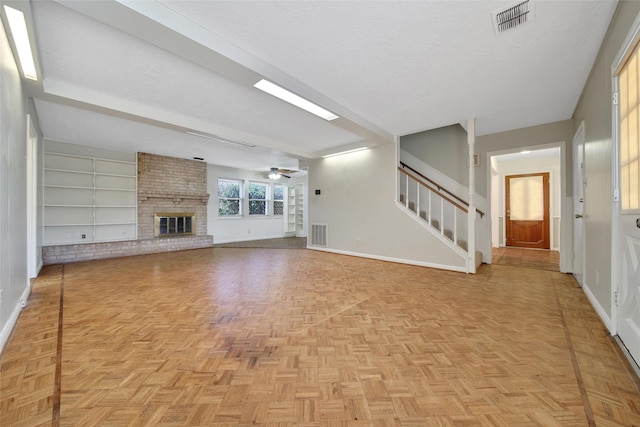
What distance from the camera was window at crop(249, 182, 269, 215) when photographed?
952 cm

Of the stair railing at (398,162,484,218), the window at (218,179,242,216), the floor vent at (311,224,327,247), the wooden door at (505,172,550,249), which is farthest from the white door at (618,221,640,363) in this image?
the window at (218,179,242,216)

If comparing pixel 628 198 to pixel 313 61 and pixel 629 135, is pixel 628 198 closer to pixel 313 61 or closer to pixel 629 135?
pixel 629 135

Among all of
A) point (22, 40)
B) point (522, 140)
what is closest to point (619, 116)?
point (522, 140)

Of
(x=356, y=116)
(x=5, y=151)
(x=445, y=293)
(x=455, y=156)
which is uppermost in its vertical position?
(x=356, y=116)

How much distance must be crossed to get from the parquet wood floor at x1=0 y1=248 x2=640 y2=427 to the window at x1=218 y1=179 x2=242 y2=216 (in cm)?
550

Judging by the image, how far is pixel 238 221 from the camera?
9.02 meters

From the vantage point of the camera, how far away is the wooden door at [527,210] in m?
6.84

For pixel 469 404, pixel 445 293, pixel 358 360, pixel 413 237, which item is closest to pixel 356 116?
pixel 413 237

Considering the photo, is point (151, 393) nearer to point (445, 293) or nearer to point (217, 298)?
point (217, 298)

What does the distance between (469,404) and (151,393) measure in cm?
174

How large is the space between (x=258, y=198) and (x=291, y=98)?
6674 millimetres

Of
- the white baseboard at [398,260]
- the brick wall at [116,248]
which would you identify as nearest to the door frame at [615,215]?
the white baseboard at [398,260]

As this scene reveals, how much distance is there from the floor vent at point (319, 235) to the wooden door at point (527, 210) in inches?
213

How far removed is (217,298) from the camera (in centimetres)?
301
